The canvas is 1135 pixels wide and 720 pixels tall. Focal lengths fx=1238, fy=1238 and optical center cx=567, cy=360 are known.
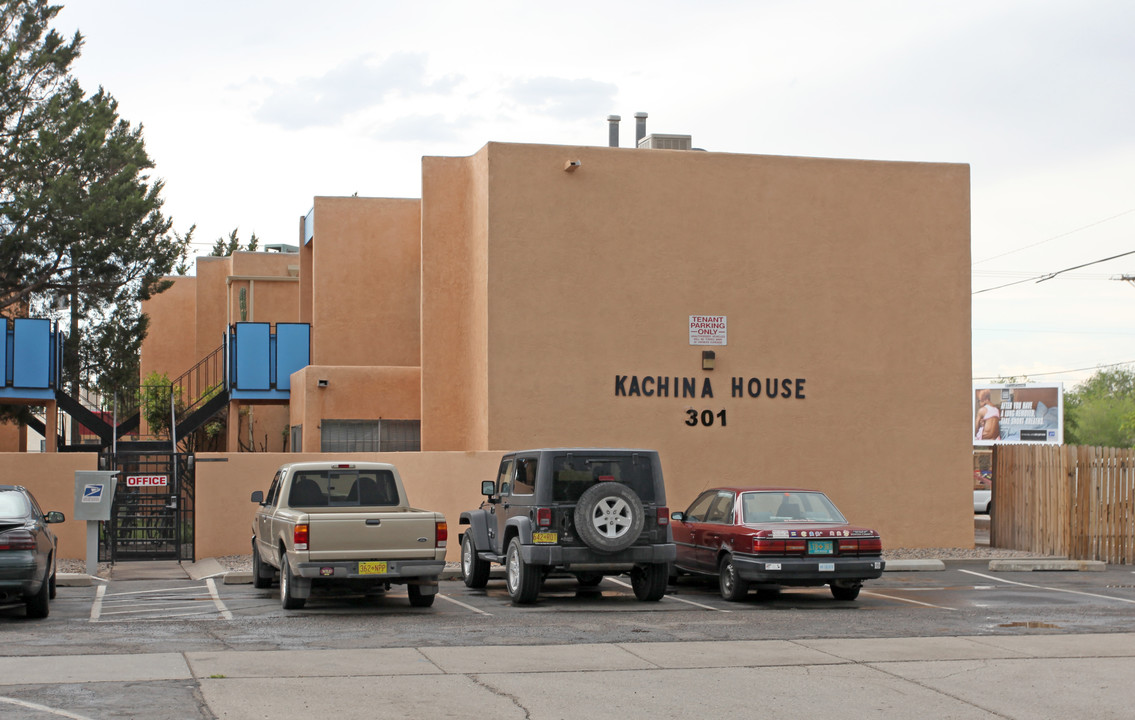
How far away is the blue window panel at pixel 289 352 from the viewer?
27016mm

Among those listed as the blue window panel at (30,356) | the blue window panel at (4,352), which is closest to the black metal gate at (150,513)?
the blue window panel at (30,356)

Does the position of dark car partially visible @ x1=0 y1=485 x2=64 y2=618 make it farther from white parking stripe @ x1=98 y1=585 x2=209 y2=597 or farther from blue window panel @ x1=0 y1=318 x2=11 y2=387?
blue window panel @ x1=0 y1=318 x2=11 y2=387

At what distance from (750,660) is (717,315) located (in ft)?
40.4

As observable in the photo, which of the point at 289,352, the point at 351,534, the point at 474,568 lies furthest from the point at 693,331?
the point at 351,534

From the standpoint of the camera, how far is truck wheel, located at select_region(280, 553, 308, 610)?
47.7 ft

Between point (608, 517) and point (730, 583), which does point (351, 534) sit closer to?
point (608, 517)

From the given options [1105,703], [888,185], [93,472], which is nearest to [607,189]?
[888,185]

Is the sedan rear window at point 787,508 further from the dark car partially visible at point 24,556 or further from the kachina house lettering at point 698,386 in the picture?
the dark car partially visible at point 24,556

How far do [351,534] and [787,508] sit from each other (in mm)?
5910

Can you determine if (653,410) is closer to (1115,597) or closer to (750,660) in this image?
(1115,597)

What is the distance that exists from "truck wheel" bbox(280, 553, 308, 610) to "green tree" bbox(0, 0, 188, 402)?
55.9 ft

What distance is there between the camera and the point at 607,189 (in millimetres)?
22656

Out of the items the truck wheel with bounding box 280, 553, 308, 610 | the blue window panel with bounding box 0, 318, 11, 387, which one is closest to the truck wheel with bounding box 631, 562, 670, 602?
the truck wheel with bounding box 280, 553, 308, 610

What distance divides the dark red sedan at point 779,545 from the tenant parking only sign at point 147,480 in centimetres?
927
